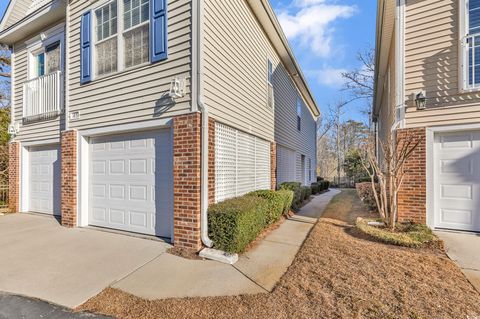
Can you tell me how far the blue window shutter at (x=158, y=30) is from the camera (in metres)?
5.10

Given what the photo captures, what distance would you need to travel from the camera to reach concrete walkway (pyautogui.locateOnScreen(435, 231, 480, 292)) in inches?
146

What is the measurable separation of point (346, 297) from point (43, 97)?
9006 millimetres

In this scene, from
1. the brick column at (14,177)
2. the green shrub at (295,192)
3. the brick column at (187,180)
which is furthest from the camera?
the green shrub at (295,192)

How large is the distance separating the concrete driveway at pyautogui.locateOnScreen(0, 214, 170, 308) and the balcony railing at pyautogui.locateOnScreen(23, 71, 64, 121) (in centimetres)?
325

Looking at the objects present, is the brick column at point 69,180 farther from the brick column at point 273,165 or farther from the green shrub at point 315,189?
the green shrub at point 315,189

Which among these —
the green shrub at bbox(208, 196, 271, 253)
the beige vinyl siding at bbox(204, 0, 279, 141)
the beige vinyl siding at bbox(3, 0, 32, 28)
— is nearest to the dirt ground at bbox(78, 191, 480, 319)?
the green shrub at bbox(208, 196, 271, 253)

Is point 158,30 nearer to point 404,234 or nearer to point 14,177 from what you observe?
point 404,234

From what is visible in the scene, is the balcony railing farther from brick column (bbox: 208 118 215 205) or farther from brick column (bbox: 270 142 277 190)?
brick column (bbox: 270 142 277 190)

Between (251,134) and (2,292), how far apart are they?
5754mm

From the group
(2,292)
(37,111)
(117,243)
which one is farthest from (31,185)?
(2,292)

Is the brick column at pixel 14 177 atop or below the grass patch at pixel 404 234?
atop

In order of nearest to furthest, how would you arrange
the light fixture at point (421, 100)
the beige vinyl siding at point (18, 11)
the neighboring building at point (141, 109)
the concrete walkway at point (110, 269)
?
the concrete walkway at point (110, 269)
the neighboring building at point (141, 109)
the light fixture at point (421, 100)
the beige vinyl siding at point (18, 11)

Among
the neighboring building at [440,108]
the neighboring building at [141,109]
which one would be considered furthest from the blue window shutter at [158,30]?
the neighboring building at [440,108]

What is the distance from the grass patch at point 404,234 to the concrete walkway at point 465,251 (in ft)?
0.95
